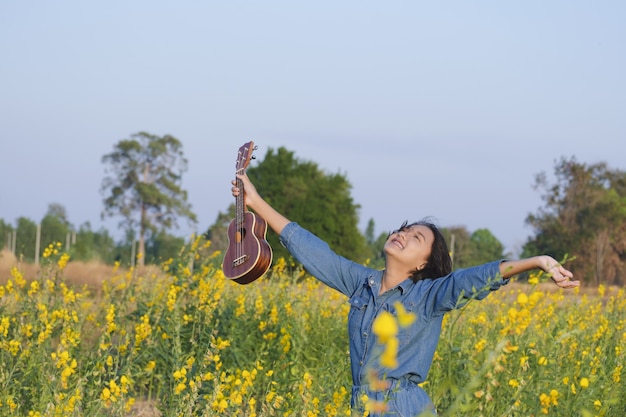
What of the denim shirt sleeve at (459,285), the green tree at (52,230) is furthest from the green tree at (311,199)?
the denim shirt sleeve at (459,285)

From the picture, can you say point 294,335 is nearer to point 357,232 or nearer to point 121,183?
point 357,232

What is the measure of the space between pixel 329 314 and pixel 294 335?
137 centimetres

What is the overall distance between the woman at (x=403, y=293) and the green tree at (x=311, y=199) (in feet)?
89.7

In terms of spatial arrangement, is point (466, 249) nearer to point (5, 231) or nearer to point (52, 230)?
point (52, 230)

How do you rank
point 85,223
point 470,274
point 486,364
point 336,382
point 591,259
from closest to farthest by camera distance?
1. point 486,364
2. point 470,274
3. point 336,382
4. point 591,259
5. point 85,223

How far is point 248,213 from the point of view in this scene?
14.4 ft

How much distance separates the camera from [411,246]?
3.55 meters

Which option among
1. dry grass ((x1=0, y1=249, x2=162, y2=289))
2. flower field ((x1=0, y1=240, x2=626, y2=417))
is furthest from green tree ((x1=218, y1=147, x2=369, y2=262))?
flower field ((x1=0, y1=240, x2=626, y2=417))

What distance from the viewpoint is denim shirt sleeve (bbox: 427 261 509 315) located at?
3070mm

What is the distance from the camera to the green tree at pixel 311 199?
32.7m

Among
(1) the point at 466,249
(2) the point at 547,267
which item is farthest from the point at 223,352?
(1) the point at 466,249

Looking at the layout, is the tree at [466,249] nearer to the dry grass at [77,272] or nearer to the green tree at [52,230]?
the dry grass at [77,272]

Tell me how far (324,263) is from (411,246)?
42 cm

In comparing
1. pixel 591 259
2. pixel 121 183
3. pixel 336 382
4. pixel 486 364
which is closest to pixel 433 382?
pixel 336 382
